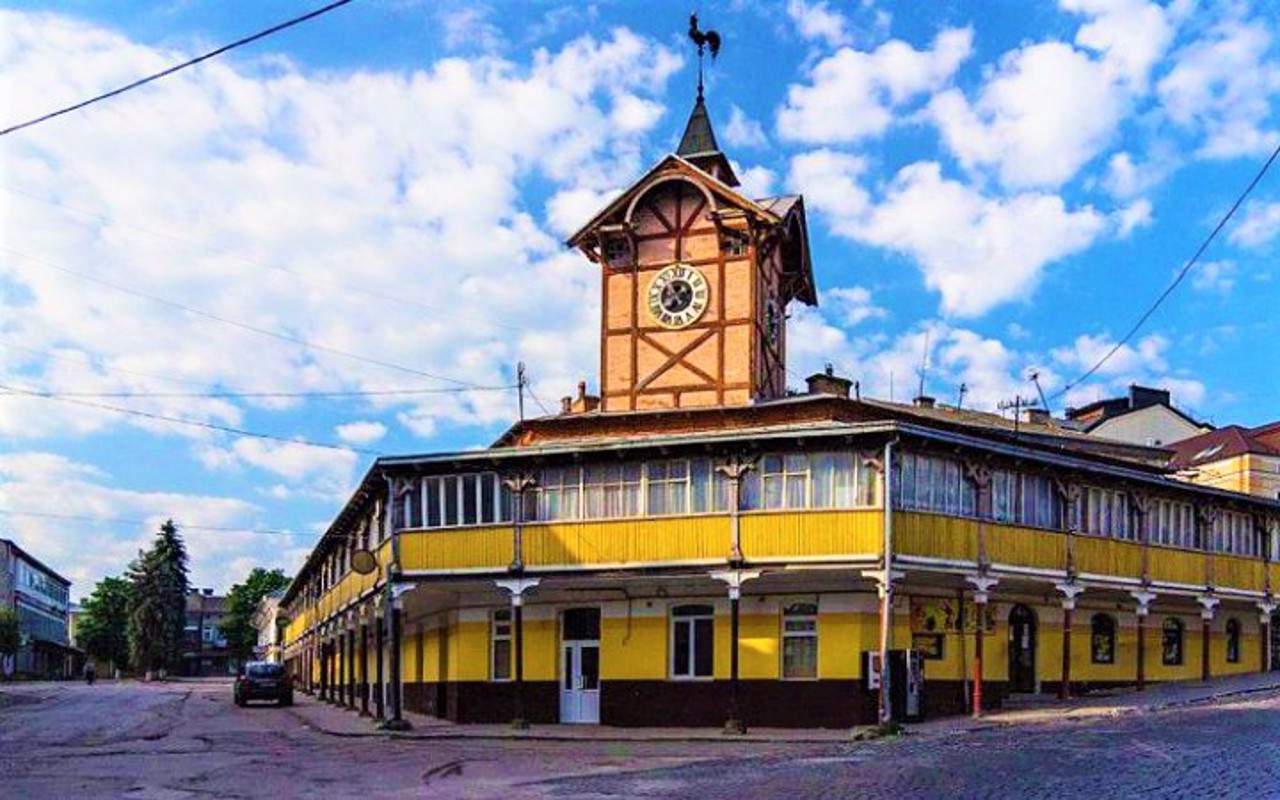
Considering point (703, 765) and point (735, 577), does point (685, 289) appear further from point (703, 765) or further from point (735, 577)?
point (703, 765)

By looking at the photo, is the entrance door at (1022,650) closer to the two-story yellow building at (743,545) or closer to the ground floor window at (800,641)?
the two-story yellow building at (743,545)

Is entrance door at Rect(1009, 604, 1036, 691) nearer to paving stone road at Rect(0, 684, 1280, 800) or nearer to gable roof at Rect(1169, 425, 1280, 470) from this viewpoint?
paving stone road at Rect(0, 684, 1280, 800)

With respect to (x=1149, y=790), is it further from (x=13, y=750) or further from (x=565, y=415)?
(x=565, y=415)

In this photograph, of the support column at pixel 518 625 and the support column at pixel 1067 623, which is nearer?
the support column at pixel 518 625

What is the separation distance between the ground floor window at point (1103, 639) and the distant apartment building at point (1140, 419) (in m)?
29.9

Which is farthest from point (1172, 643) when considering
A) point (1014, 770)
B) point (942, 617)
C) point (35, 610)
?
point (35, 610)

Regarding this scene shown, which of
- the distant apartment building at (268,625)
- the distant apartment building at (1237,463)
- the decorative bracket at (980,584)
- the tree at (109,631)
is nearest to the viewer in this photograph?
the decorative bracket at (980,584)

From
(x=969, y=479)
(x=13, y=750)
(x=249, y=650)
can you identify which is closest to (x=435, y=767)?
(x=13, y=750)

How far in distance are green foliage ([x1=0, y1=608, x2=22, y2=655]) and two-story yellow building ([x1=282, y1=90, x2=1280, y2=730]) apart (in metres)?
58.1

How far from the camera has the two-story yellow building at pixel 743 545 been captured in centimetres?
2978

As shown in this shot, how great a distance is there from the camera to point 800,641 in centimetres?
3081

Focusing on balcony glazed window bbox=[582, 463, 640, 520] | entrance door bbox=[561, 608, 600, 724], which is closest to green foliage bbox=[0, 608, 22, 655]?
entrance door bbox=[561, 608, 600, 724]

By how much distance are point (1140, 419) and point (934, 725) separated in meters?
43.5

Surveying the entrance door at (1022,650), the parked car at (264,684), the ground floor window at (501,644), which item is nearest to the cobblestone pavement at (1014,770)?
the entrance door at (1022,650)
